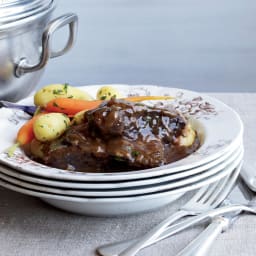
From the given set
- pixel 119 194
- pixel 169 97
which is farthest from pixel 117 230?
pixel 169 97

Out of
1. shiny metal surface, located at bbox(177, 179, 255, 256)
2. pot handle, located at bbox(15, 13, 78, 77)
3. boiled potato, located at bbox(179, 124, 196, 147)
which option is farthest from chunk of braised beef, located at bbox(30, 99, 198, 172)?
pot handle, located at bbox(15, 13, 78, 77)

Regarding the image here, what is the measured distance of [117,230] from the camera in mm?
999

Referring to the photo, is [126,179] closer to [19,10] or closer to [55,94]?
[55,94]

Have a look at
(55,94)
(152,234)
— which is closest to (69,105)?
(55,94)

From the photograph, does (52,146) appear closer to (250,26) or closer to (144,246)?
(144,246)

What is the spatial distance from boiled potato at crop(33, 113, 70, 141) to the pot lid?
325 millimetres

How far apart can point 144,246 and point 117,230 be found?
0.31 feet

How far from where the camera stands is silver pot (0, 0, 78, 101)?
1359 millimetres

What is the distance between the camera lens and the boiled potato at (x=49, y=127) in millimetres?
1097

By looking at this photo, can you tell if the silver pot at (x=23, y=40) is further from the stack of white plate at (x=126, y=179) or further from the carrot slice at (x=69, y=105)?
the stack of white plate at (x=126, y=179)

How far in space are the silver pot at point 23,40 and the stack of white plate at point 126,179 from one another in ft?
0.99

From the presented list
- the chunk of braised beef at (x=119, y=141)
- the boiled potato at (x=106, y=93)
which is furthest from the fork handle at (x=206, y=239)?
the boiled potato at (x=106, y=93)

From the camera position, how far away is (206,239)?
936 mm

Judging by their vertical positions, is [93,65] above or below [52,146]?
below
